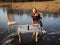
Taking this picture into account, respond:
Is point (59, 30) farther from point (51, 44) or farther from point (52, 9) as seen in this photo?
point (52, 9)

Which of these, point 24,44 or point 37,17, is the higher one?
point 37,17

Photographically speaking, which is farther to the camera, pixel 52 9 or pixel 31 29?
pixel 52 9

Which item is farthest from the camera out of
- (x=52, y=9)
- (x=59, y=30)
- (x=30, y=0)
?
(x=30, y=0)

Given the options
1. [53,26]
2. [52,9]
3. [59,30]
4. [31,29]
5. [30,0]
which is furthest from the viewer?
[30,0]

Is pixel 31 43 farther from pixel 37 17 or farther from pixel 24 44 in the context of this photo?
pixel 37 17

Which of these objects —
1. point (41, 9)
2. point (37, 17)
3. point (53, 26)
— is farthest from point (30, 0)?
point (37, 17)

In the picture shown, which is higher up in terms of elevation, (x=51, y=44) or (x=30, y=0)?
(x=30, y=0)

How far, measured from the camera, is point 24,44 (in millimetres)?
17375

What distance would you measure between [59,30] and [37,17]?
15.4 feet

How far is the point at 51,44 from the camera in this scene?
17266mm

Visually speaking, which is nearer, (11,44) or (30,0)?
(11,44)

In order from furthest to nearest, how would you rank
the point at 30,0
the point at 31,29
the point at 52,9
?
the point at 30,0, the point at 52,9, the point at 31,29

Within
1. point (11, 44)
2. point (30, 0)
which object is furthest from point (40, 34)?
point (30, 0)

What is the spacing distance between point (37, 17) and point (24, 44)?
241 cm
